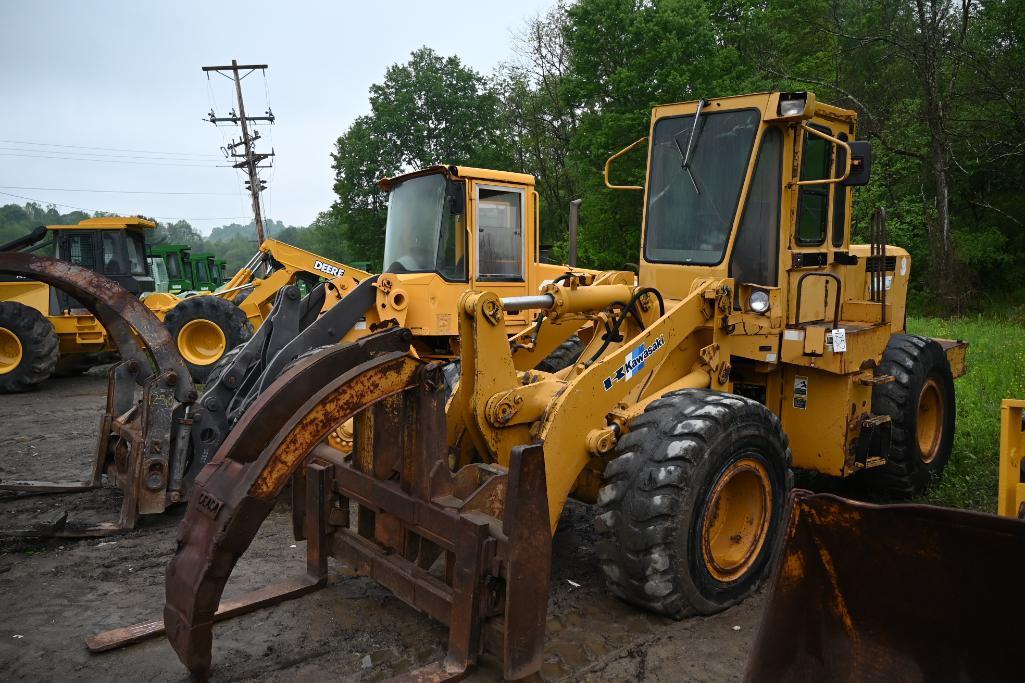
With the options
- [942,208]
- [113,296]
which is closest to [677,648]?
[113,296]

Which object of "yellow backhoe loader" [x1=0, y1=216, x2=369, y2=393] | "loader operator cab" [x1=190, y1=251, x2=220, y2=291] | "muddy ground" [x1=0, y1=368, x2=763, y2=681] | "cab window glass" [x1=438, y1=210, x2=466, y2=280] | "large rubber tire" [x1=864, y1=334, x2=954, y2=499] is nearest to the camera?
"muddy ground" [x1=0, y1=368, x2=763, y2=681]

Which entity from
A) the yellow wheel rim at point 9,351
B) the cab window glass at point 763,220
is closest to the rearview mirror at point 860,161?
the cab window glass at point 763,220

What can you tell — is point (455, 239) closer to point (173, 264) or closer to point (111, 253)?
point (111, 253)

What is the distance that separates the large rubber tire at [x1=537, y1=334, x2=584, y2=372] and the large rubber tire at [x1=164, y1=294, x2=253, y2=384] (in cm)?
701

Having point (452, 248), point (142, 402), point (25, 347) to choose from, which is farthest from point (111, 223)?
point (142, 402)

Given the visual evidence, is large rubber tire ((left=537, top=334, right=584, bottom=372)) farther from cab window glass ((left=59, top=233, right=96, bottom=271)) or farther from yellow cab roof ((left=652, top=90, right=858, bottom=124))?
cab window glass ((left=59, top=233, right=96, bottom=271))

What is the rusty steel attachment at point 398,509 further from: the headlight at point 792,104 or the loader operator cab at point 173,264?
the loader operator cab at point 173,264

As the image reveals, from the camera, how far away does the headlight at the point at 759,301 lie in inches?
190

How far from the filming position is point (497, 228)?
8.69 metres

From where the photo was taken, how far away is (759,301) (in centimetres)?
484

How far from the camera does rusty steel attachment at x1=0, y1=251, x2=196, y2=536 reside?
5.30 metres

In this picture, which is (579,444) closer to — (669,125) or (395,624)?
Answer: (395,624)

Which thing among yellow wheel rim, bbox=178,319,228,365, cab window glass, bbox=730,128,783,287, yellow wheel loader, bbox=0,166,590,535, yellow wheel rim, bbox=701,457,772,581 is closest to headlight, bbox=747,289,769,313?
cab window glass, bbox=730,128,783,287

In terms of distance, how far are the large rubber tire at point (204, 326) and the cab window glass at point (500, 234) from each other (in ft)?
16.1
